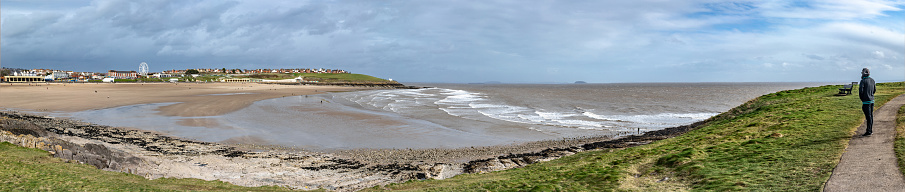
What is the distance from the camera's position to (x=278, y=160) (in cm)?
1662

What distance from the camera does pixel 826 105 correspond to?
65.2 ft

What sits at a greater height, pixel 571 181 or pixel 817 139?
pixel 817 139

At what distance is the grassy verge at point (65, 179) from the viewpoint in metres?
9.28

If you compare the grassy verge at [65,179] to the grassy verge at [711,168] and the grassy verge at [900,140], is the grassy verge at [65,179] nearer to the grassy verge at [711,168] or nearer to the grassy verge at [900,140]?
the grassy verge at [711,168]

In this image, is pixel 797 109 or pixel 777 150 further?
pixel 797 109

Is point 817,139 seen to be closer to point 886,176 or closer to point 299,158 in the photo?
point 886,176

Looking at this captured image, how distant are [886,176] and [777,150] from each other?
10.2 feet

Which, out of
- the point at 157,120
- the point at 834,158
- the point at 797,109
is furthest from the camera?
the point at 157,120

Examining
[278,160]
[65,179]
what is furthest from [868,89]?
[65,179]

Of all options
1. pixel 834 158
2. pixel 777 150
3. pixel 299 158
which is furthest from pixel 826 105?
pixel 299 158

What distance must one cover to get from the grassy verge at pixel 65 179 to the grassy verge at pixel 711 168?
471 cm

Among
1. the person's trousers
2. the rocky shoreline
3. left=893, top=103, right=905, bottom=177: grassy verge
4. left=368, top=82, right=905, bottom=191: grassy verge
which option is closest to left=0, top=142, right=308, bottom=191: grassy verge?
the rocky shoreline

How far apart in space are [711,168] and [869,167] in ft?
8.55

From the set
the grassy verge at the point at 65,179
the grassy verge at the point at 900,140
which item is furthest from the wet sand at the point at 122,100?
the grassy verge at the point at 900,140
